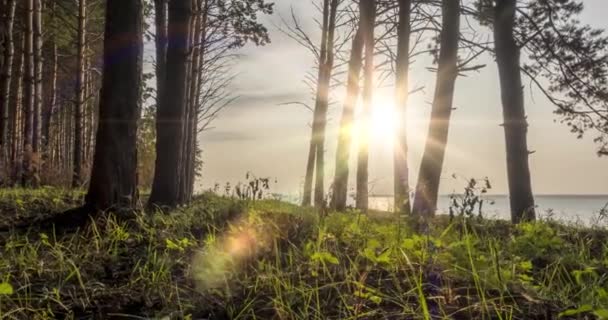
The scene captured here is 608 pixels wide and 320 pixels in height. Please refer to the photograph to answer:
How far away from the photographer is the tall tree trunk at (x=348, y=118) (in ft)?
40.0

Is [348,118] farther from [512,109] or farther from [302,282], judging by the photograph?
[302,282]

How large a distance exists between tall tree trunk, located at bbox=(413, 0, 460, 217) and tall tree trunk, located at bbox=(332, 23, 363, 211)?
3465 millimetres

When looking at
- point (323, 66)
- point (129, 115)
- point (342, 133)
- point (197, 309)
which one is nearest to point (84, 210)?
point (129, 115)

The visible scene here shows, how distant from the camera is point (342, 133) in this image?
45.9 feet

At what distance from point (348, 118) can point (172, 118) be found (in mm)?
7350

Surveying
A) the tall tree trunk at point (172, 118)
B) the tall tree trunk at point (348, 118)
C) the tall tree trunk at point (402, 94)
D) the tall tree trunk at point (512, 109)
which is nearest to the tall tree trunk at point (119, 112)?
the tall tree trunk at point (172, 118)

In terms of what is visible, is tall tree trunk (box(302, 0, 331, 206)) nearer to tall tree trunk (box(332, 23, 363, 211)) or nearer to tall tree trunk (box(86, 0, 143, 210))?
tall tree trunk (box(332, 23, 363, 211))

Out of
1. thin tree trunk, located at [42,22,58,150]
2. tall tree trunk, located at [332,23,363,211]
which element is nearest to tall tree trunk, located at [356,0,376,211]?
tall tree trunk, located at [332,23,363,211]

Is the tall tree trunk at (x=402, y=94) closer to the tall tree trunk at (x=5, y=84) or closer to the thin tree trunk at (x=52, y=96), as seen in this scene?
the tall tree trunk at (x=5, y=84)

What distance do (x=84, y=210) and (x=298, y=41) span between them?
38.5ft

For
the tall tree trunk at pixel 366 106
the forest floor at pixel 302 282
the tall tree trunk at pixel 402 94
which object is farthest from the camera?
the tall tree trunk at pixel 366 106

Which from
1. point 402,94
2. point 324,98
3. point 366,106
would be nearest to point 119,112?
point 402,94

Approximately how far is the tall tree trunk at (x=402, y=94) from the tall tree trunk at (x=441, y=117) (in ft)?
3.62

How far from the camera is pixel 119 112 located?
5.40 metres
